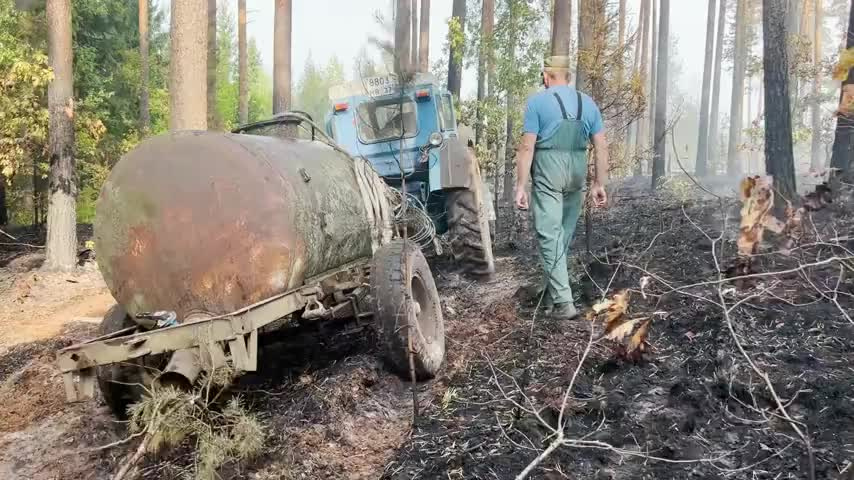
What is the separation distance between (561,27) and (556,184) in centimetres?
508

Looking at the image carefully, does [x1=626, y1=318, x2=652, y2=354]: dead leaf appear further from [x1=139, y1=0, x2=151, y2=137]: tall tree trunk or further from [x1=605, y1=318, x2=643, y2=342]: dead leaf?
[x1=139, y1=0, x2=151, y2=137]: tall tree trunk

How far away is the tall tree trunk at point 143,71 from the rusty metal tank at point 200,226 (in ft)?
46.5

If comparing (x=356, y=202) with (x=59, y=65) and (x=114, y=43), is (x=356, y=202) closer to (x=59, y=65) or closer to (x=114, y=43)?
(x=59, y=65)

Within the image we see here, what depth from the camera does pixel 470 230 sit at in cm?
683

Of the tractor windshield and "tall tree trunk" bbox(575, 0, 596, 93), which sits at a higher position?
"tall tree trunk" bbox(575, 0, 596, 93)

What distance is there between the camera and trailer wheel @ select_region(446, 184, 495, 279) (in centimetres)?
677

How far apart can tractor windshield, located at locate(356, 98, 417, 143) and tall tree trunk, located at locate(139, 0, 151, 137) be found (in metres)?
11.0

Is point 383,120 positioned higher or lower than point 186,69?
lower

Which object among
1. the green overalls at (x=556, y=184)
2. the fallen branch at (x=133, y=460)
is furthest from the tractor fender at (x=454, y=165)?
the fallen branch at (x=133, y=460)

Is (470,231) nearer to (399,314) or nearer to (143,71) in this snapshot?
(399,314)

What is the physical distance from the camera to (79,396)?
320 cm

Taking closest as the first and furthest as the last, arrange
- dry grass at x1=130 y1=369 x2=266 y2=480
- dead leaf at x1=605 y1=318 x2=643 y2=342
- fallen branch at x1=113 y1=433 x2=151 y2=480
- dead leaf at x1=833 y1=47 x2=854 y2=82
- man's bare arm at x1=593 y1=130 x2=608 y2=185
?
dead leaf at x1=833 y1=47 x2=854 y2=82 < fallen branch at x1=113 y1=433 x2=151 y2=480 < dry grass at x1=130 y1=369 x2=266 y2=480 < dead leaf at x1=605 y1=318 x2=643 y2=342 < man's bare arm at x1=593 y1=130 x2=608 y2=185

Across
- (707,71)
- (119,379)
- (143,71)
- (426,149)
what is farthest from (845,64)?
(707,71)

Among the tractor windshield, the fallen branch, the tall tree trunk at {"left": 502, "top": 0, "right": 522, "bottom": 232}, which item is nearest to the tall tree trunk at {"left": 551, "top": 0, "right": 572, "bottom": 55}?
the tall tree trunk at {"left": 502, "top": 0, "right": 522, "bottom": 232}
